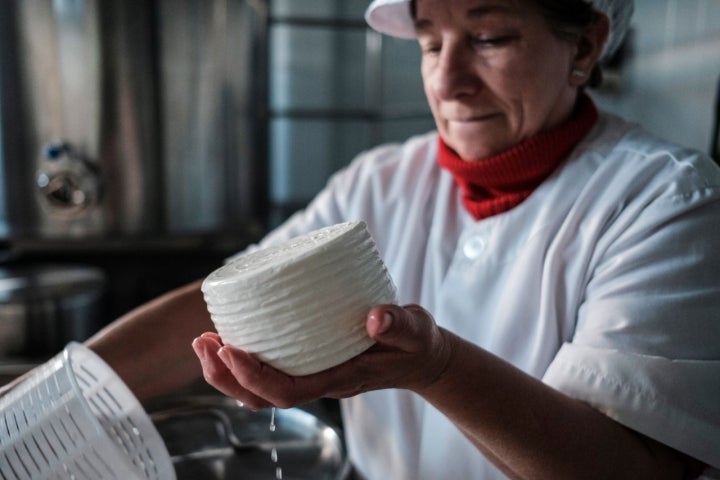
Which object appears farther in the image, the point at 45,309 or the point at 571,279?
the point at 45,309

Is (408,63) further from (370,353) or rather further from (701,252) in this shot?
(370,353)

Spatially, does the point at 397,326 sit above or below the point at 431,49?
below

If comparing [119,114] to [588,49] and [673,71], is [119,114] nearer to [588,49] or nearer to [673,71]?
[588,49]

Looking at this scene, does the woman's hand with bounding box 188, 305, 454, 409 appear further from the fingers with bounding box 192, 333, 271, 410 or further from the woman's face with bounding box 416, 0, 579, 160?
the woman's face with bounding box 416, 0, 579, 160

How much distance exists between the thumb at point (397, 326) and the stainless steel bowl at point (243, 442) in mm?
473

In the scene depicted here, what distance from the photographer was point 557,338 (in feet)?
3.07

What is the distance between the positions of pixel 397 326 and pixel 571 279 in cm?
42

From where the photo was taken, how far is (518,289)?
3.15 feet

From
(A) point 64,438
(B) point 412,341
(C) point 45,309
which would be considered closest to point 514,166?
(B) point 412,341

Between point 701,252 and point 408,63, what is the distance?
6.85ft

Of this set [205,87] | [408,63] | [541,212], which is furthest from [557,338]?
[408,63]

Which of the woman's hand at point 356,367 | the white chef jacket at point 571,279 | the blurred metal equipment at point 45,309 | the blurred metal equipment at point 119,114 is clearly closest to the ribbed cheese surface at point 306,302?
the woman's hand at point 356,367

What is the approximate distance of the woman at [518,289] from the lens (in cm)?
72

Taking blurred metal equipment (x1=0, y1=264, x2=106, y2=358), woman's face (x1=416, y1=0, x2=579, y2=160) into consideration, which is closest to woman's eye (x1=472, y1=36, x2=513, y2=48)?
woman's face (x1=416, y1=0, x2=579, y2=160)
